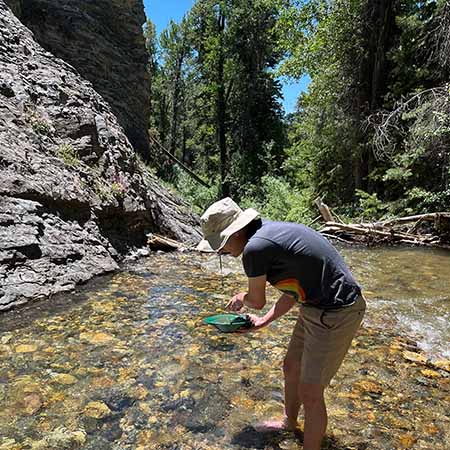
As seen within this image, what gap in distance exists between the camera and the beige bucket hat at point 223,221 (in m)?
2.55

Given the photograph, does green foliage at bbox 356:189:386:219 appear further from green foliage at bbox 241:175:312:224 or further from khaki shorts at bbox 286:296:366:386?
khaki shorts at bbox 286:296:366:386

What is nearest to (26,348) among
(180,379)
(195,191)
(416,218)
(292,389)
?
(180,379)

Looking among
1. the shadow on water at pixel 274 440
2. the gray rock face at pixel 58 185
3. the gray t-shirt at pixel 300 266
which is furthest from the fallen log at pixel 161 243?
Answer: the gray t-shirt at pixel 300 266

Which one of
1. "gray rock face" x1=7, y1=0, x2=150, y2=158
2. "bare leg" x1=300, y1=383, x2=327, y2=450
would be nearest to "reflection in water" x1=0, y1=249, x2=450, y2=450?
"bare leg" x1=300, y1=383, x2=327, y2=450

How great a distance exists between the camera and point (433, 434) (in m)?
3.02

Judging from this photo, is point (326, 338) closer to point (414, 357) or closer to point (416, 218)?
point (414, 357)

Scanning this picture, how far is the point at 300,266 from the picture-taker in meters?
2.46

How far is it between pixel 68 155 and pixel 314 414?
286 inches

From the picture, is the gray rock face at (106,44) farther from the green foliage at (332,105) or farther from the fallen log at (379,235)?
the fallen log at (379,235)

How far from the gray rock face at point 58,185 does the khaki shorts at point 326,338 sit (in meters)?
Result: 3.93

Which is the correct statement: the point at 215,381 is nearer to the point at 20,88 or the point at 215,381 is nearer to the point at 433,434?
the point at 433,434

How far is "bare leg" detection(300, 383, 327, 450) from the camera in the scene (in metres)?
2.52

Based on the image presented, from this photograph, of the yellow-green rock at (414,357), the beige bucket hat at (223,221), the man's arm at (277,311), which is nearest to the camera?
the beige bucket hat at (223,221)

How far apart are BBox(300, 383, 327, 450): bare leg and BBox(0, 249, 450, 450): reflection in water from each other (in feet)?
1.29
